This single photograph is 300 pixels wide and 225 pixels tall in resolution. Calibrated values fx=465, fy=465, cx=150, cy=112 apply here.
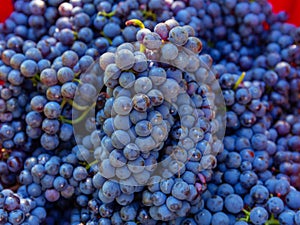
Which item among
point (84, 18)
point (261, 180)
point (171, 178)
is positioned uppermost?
point (84, 18)

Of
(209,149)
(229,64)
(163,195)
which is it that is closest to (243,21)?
(229,64)

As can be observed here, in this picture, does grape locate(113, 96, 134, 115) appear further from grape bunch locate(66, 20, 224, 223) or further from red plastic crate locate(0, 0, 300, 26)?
red plastic crate locate(0, 0, 300, 26)

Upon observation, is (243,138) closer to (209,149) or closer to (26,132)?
(209,149)

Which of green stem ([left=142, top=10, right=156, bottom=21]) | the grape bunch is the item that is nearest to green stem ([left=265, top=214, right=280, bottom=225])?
the grape bunch

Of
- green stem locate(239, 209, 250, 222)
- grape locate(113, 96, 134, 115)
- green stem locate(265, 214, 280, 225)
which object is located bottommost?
green stem locate(265, 214, 280, 225)

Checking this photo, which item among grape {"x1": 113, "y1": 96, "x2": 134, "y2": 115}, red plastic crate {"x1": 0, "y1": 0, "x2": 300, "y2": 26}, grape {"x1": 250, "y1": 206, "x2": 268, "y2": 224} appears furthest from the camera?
red plastic crate {"x1": 0, "y1": 0, "x2": 300, "y2": 26}

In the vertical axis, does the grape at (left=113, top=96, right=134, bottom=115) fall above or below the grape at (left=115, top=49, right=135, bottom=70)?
below

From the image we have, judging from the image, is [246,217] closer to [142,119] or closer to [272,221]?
[272,221]

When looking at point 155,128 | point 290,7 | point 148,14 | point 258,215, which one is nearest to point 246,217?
point 258,215
